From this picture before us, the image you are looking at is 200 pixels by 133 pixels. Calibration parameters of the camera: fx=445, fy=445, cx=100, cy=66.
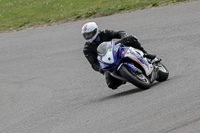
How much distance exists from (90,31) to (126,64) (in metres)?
1.13

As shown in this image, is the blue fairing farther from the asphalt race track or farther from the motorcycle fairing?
the asphalt race track

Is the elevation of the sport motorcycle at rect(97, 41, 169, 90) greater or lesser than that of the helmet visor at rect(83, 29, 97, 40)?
lesser

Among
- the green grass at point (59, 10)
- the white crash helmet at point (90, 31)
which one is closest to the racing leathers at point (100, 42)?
the white crash helmet at point (90, 31)

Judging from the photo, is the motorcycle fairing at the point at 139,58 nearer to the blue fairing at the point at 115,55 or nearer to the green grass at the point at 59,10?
the blue fairing at the point at 115,55

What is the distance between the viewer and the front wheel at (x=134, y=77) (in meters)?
7.84

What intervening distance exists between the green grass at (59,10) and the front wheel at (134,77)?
985 cm

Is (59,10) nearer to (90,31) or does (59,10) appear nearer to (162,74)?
(90,31)

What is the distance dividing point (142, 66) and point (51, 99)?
90.1 inches

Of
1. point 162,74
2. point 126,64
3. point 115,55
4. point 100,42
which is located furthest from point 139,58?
point 100,42

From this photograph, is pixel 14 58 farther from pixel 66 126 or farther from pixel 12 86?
pixel 66 126

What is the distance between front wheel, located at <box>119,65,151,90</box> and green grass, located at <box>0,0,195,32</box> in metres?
9.85

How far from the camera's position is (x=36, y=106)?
896cm

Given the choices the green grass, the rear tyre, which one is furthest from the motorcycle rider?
the green grass

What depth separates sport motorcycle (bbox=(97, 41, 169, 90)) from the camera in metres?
7.95
